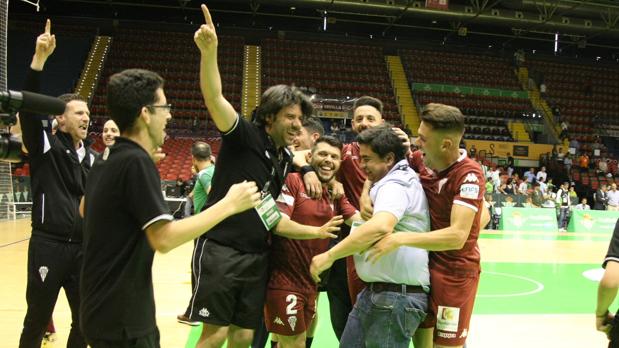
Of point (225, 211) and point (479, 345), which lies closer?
point (225, 211)

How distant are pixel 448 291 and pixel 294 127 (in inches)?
49.8

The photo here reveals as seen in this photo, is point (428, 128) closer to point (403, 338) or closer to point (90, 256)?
point (403, 338)

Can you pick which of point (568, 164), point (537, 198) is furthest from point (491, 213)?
point (568, 164)

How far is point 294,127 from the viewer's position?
312 cm

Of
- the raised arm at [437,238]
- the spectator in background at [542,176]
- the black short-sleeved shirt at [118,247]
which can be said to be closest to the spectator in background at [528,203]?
the spectator in background at [542,176]

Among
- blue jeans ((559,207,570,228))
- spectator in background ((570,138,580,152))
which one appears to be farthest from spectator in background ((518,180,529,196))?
spectator in background ((570,138,580,152))

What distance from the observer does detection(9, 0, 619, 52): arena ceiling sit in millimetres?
25016

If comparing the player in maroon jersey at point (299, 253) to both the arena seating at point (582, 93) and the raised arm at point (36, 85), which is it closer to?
the raised arm at point (36, 85)

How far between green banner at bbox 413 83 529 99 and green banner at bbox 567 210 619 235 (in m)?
11.6

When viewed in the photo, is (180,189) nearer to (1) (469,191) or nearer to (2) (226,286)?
(2) (226,286)

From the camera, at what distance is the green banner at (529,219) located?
53.3ft

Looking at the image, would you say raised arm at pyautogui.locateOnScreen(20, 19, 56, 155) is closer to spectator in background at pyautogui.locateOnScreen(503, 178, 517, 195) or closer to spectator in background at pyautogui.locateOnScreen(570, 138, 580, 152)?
spectator in background at pyautogui.locateOnScreen(503, 178, 517, 195)

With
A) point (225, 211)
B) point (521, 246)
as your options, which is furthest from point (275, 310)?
point (521, 246)

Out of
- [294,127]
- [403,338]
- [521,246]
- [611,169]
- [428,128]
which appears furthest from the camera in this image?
[611,169]
